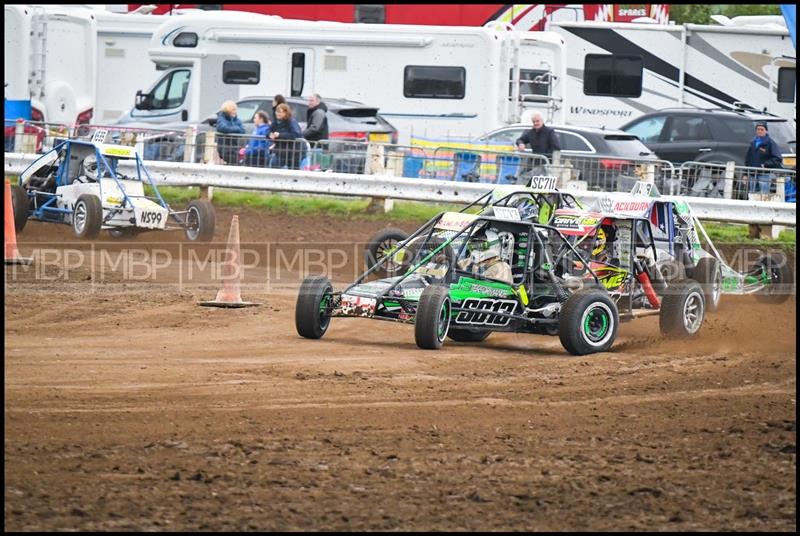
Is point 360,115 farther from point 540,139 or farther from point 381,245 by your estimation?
point 381,245

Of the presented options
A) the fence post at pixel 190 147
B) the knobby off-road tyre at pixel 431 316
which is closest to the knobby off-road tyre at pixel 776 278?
the knobby off-road tyre at pixel 431 316

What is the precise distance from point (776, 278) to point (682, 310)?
2618 mm

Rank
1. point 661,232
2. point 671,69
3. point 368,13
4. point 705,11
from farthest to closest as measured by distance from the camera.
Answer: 1. point 705,11
2. point 368,13
3. point 671,69
4. point 661,232

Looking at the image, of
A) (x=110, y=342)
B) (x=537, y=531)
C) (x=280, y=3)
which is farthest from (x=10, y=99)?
(x=537, y=531)

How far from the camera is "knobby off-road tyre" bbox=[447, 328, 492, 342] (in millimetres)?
11125

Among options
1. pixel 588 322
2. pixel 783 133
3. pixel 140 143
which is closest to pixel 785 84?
pixel 783 133

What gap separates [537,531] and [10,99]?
1999 cm

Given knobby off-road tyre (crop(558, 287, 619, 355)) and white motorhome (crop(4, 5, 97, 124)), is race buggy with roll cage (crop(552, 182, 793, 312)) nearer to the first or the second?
knobby off-road tyre (crop(558, 287, 619, 355))

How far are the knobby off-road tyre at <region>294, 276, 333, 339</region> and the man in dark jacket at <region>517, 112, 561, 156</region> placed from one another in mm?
7963

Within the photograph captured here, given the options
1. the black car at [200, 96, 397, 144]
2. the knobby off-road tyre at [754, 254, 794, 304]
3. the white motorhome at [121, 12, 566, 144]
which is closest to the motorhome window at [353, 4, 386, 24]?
the white motorhome at [121, 12, 566, 144]

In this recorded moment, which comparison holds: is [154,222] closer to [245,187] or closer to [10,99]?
[245,187]

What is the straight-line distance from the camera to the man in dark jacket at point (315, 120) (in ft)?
62.0

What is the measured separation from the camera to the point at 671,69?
24.6 meters

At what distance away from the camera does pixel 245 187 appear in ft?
61.0
